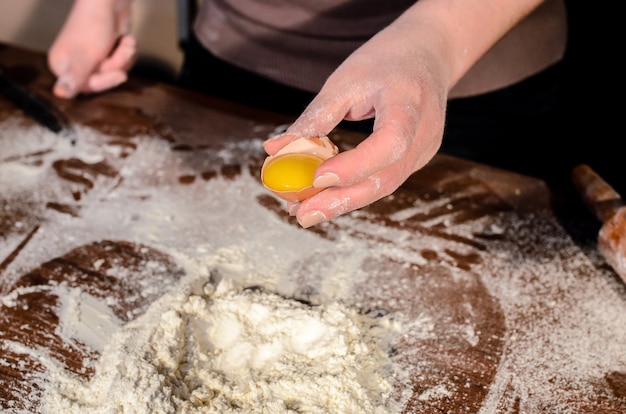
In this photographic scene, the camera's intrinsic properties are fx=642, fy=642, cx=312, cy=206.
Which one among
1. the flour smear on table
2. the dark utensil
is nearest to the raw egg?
the flour smear on table

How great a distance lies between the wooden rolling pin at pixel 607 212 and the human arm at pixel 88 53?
37.0 inches

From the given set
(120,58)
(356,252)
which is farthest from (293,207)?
(120,58)

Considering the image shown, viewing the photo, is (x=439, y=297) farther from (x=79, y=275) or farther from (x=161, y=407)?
(x=79, y=275)

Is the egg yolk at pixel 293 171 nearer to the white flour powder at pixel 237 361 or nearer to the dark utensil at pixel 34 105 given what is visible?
the white flour powder at pixel 237 361

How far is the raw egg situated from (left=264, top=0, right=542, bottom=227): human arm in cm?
1

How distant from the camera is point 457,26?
38.8 inches

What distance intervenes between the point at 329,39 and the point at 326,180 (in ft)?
1.91

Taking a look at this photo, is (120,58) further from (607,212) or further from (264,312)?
(607,212)

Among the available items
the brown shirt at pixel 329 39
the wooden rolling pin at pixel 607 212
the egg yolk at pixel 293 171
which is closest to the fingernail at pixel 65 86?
the brown shirt at pixel 329 39

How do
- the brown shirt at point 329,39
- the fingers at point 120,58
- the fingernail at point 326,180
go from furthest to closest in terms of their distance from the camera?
the fingers at point 120,58
the brown shirt at point 329,39
the fingernail at point 326,180

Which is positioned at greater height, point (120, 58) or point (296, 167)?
point (296, 167)

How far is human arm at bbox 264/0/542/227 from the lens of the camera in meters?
0.79

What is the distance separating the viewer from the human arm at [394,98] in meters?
0.79

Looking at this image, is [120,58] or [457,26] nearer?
[457,26]
